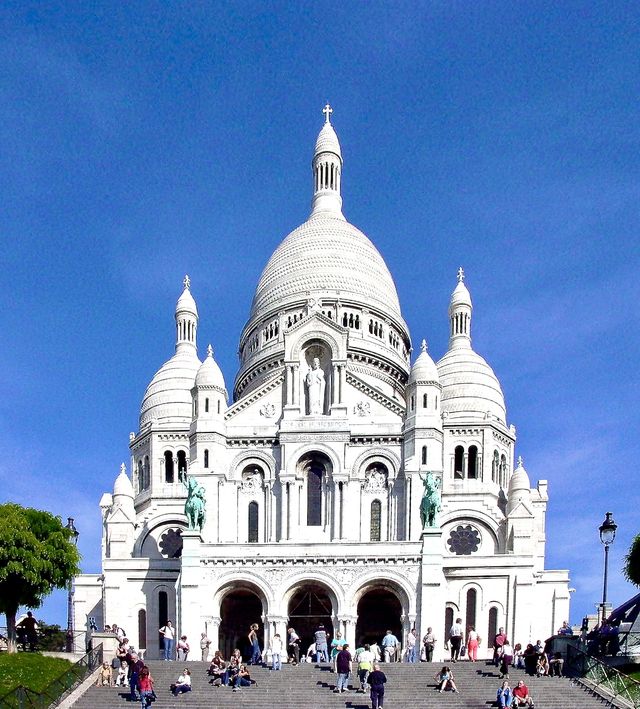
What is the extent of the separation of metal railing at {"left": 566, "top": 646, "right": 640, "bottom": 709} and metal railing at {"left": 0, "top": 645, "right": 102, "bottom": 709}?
1871 centimetres

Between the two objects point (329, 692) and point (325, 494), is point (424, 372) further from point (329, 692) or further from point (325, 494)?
point (329, 692)

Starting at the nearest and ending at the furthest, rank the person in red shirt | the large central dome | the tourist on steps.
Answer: the person in red shirt
the tourist on steps
the large central dome

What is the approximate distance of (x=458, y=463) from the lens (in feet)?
254

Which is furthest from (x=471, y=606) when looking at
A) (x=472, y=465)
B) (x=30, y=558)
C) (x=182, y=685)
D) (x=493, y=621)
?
(x=182, y=685)

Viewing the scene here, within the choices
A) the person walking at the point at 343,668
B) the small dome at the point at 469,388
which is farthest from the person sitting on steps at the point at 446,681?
the small dome at the point at 469,388

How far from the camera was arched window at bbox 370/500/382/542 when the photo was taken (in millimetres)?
66625

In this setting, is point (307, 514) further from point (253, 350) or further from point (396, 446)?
point (253, 350)

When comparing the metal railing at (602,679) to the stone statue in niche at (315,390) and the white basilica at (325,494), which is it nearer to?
the white basilica at (325,494)

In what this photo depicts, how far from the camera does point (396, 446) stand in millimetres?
67938

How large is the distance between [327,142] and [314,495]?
3970 cm

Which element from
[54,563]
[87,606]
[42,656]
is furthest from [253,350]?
[42,656]

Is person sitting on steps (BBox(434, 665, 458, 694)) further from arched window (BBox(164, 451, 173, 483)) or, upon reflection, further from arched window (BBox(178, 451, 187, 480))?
arched window (BBox(164, 451, 173, 483))

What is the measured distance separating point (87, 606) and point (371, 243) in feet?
112

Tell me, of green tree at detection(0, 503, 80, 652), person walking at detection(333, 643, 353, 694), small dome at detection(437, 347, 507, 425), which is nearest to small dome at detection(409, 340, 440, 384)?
small dome at detection(437, 347, 507, 425)
